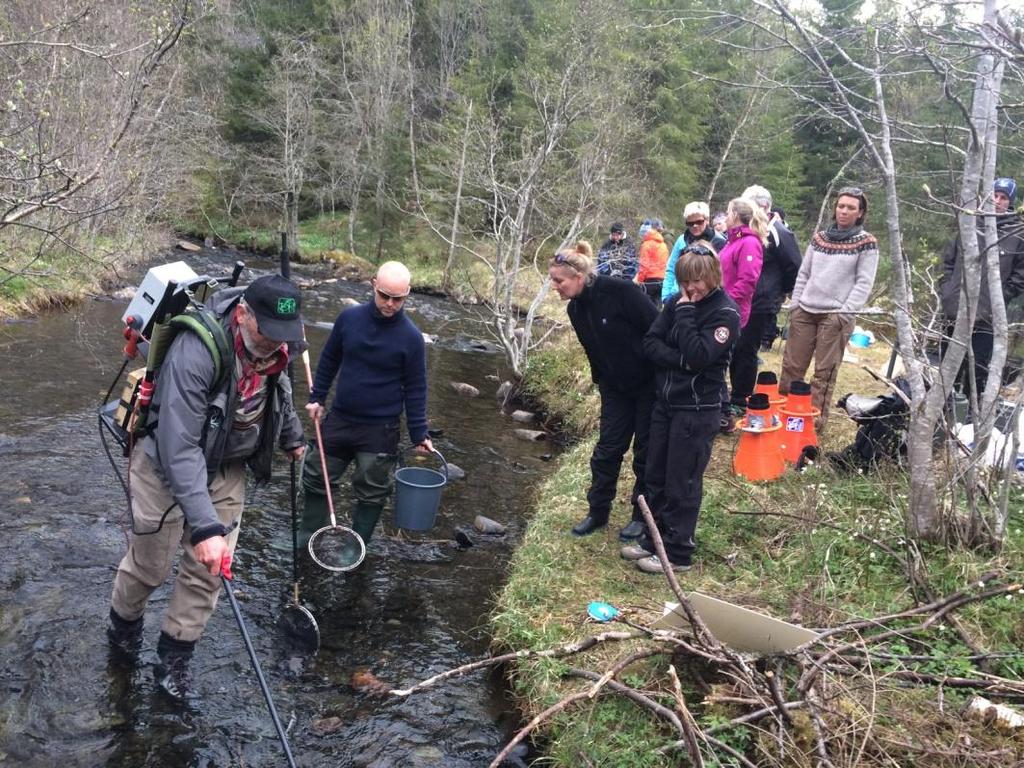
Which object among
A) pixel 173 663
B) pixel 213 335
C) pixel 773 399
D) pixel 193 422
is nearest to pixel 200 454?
pixel 193 422

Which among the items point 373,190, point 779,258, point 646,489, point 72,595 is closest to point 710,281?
point 646,489

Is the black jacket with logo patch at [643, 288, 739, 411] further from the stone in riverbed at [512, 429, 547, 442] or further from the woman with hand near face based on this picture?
the stone in riverbed at [512, 429, 547, 442]

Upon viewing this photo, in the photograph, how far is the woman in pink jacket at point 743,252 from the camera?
685 cm

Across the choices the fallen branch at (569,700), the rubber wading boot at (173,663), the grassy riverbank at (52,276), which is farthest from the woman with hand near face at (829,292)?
the grassy riverbank at (52,276)

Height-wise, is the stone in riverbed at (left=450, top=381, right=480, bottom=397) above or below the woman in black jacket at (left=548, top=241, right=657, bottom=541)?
below

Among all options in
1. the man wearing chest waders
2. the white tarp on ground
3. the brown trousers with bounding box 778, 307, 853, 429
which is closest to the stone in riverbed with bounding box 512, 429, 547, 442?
the brown trousers with bounding box 778, 307, 853, 429

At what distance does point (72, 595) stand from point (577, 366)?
7266 mm

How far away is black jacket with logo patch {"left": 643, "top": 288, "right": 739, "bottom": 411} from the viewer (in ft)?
15.3

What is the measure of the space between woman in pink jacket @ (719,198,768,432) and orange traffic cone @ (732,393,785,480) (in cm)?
74

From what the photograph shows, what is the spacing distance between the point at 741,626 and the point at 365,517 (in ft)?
9.66

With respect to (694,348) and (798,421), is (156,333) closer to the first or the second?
(694,348)

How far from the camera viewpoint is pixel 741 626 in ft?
11.8

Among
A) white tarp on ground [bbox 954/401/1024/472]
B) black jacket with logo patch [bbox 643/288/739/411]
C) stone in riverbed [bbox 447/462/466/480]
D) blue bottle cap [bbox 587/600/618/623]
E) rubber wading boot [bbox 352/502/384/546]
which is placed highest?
black jacket with logo patch [bbox 643/288/739/411]

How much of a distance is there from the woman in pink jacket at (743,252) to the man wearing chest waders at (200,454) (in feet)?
14.3
